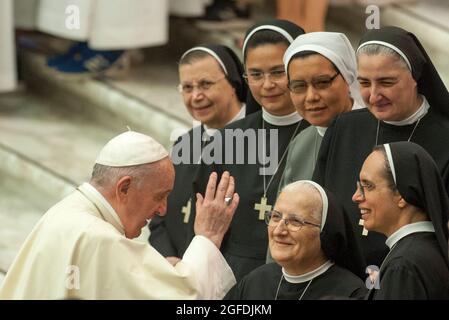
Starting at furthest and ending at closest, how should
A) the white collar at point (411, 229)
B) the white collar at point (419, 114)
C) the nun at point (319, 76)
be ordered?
the nun at point (319, 76) < the white collar at point (419, 114) < the white collar at point (411, 229)

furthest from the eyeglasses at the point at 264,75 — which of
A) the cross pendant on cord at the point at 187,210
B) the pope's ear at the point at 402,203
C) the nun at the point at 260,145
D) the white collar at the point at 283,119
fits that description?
the pope's ear at the point at 402,203

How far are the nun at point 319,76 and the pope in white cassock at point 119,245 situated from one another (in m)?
0.53

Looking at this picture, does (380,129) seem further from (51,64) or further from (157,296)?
(51,64)

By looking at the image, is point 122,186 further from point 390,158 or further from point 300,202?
point 390,158

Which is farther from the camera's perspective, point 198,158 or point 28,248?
point 198,158

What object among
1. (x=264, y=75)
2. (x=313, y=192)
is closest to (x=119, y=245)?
(x=313, y=192)

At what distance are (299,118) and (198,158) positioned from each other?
0.67 metres

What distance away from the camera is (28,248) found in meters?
6.23

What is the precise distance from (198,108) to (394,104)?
135cm

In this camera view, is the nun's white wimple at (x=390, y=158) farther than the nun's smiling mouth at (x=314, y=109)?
No

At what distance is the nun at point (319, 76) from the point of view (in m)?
6.64

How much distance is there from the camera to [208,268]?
20.7 feet

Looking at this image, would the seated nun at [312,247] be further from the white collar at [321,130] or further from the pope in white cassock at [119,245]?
the white collar at [321,130]

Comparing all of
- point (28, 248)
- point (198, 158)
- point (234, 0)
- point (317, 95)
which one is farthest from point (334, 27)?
point (28, 248)
